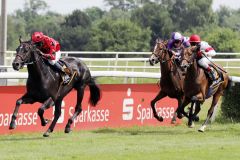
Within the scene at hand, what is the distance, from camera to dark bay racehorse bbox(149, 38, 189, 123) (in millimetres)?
13695

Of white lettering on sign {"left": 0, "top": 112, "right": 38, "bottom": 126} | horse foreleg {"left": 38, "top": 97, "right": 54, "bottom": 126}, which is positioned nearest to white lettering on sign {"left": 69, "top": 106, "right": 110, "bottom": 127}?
white lettering on sign {"left": 0, "top": 112, "right": 38, "bottom": 126}

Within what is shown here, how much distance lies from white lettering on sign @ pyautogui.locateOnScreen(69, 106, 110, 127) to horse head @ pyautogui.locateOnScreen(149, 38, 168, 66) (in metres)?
1.60

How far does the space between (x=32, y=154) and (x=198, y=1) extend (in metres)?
90.1

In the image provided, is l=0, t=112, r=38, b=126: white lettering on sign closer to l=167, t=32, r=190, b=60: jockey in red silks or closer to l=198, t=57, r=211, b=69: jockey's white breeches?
l=167, t=32, r=190, b=60: jockey in red silks

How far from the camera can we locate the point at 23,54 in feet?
37.7

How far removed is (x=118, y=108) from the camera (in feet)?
48.1

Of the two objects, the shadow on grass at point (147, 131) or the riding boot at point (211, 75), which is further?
the riding boot at point (211, 75)

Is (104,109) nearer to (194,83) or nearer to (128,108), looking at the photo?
(128,108)

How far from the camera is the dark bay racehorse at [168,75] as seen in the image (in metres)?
13.7

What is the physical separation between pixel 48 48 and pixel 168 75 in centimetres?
257

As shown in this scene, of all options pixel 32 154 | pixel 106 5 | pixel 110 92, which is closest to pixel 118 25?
pixel 110 92

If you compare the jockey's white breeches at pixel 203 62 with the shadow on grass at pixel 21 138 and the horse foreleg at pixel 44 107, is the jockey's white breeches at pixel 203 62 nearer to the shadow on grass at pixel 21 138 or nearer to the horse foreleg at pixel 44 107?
the horse foreleg at pixel 44 107

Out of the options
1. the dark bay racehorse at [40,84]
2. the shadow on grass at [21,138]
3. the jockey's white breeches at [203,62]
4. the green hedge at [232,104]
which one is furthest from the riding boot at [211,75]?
the shadow on grass at [21,138]

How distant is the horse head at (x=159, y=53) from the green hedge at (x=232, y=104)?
269 centimetres
